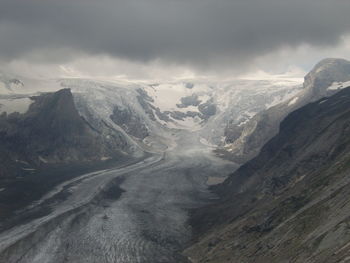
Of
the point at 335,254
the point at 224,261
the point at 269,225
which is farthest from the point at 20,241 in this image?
the point at 335,254

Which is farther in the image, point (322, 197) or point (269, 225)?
point (269, 225)

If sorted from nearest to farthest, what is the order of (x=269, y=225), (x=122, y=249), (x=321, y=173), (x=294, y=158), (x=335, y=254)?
(x=335, y=254) → (x=269, y=225) → (x=321, y=173) → (x=122, y=249) → (x=294, y=158)

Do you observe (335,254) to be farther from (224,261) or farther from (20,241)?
(20,241)

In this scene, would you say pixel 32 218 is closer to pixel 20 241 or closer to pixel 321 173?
pixel 20 241

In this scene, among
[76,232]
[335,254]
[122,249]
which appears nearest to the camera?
[335,254]

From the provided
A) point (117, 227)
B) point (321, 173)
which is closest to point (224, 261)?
point (321, 173)

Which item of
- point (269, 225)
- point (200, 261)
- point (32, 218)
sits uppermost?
point (269, 225)

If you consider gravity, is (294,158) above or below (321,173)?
below
